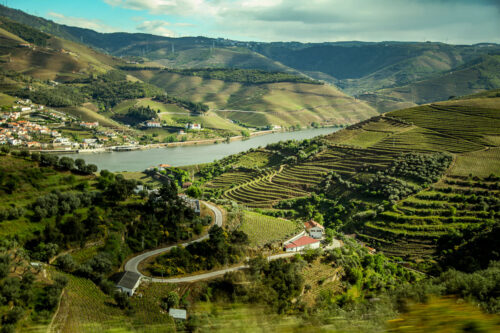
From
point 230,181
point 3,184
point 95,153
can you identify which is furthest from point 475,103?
point 95,153

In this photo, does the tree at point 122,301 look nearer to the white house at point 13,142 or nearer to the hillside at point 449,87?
the white house at point 13,142

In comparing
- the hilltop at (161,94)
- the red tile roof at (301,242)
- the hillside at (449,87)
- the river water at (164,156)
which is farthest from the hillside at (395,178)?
the hillside at (449,87)

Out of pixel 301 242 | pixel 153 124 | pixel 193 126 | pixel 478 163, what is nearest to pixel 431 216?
pixel 478 163

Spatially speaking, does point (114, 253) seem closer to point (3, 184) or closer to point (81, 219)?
point (81, 219)

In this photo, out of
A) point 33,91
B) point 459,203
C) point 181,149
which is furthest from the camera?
point 33,91

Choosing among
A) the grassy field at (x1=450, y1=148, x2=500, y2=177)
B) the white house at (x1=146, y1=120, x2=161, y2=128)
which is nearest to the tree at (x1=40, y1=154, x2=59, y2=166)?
the grassy field at (x1=450, y1=148, x2=500, y2=177)

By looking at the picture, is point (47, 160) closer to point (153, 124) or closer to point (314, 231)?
point (314, 231)
